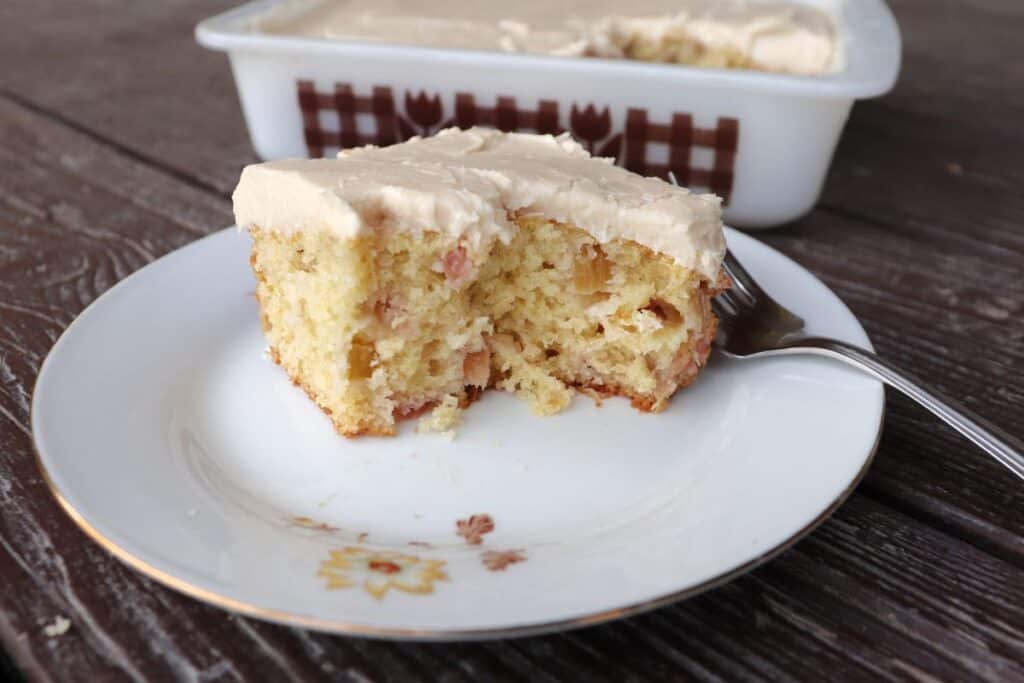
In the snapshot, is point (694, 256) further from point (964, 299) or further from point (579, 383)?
point (964, 299)

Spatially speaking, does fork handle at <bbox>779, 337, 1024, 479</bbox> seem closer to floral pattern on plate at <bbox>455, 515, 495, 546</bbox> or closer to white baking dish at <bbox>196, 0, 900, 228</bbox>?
floral pattern on plate at <bbox>455, 515, 495, 546</bbox>

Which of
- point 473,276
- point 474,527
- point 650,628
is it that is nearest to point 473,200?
point 473,276

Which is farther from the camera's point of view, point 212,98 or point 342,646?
point 212,98

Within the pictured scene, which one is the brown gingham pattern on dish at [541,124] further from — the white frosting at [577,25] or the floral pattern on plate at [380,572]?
the floral pattern on plate at [380,572]

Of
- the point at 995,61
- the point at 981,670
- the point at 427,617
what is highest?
the point at 427,617

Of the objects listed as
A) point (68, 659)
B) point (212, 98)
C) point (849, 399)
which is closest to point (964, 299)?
point (849, 399)

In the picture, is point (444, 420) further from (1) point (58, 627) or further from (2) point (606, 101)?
(2) point (606, 101)
